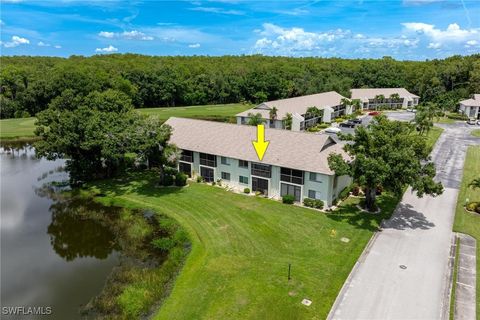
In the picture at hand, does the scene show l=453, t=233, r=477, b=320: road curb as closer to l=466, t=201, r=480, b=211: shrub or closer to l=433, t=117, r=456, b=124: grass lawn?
l=466, t=201, r=480, b=211: shrub

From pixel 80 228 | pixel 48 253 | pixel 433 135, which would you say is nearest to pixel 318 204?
pixel 80 228

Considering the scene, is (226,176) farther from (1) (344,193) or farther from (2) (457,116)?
(2) (457,116)

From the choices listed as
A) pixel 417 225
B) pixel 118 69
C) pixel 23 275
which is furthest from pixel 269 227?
pixel 118 69

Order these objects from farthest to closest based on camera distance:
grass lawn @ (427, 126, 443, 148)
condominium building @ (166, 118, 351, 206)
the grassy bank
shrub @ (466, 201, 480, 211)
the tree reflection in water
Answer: the grassy bank < grass lawn @ (427, 126, 443, 148) < condominium building @ (166, 118, 351, 206) < shrub @ (466, 201, 480, 211) < the tree reflection in water

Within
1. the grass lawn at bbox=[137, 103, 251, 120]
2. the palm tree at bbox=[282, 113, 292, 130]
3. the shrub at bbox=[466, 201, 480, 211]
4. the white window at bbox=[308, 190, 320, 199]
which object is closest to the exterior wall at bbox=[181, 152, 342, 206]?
the white window at bbox=[308, 190, 320, 199]

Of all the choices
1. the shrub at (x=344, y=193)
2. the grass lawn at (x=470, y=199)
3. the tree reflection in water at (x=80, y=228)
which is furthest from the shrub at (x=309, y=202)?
the tree reflection in water at (x=80, y=228)

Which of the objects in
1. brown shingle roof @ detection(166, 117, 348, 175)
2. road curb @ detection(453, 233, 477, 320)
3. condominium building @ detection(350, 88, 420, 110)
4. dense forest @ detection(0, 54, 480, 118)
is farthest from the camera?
condominium building @ detection(350, 88, 420, 110)

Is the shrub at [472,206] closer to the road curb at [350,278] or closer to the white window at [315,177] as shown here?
the road curb at [350,278]
